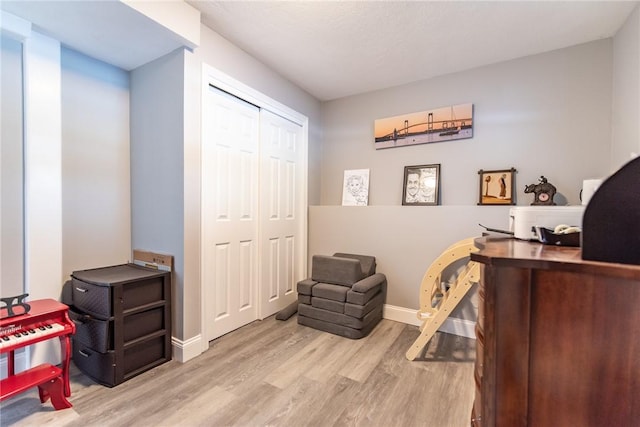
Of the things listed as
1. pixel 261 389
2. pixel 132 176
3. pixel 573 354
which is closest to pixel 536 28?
pixel 573 354

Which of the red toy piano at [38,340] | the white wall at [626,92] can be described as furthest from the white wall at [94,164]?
the white wall at [626,92]

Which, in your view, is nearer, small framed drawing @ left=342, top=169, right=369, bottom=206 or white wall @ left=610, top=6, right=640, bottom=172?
white wall @ left=610, top=6, right=640, bottom=172

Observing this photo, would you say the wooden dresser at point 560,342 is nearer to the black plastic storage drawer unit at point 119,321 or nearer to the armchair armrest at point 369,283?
the armchair armrest at point 369,283

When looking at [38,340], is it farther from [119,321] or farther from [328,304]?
[328,304]

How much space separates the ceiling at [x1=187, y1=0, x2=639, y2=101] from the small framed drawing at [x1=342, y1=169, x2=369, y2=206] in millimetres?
1078

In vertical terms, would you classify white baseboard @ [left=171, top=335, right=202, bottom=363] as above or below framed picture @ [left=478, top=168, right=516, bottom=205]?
below

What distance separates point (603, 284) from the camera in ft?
2.20

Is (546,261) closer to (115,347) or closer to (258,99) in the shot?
(115,347)

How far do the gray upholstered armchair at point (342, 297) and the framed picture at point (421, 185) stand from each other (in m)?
0.82

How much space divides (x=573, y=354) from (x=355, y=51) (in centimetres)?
244

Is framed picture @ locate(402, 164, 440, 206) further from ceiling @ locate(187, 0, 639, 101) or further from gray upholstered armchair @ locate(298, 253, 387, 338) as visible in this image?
ceiling @ locate(187, 0, 639, 101)

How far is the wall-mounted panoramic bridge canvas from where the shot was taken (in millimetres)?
2629

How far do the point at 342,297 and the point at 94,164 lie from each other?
7.45 feet

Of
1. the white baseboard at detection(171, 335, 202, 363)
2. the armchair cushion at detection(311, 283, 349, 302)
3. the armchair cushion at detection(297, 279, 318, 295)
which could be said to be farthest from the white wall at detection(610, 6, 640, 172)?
the white baseboard at detection(171, 335, 202, 363)
